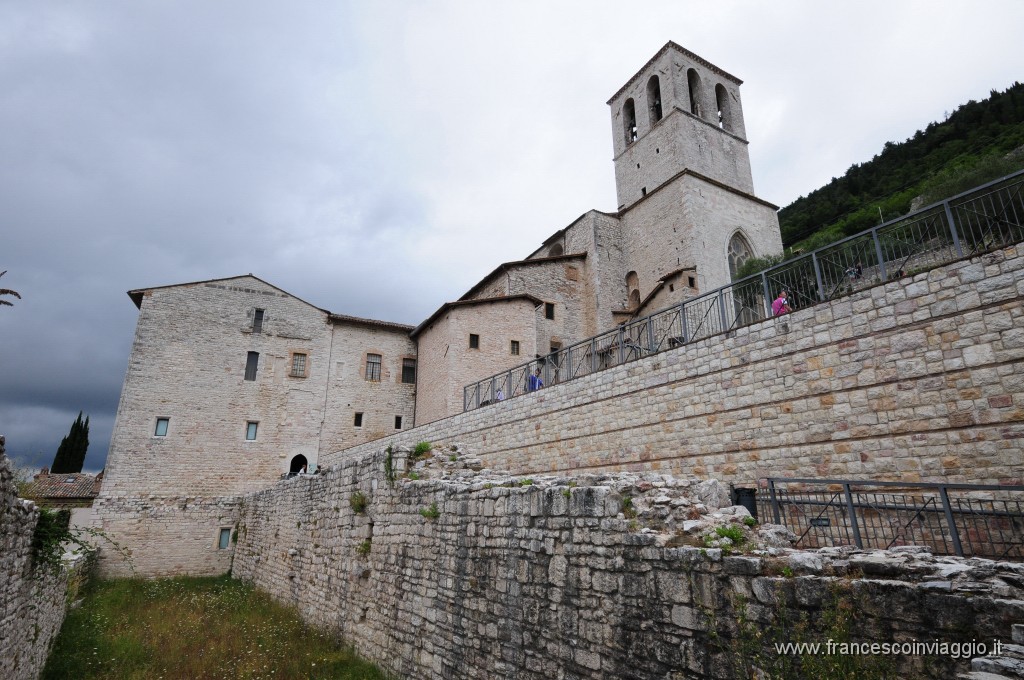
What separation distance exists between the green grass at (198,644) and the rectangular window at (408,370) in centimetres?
1494

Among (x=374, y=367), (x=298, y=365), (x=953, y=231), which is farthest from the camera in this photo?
(x=374, y=367)

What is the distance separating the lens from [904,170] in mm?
45812

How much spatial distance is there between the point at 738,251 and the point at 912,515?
910 inches

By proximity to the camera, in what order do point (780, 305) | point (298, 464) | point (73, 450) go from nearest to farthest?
point (780, 305), point (298, 464), point (73, 450)

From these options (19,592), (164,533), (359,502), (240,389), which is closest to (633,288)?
(240,389)

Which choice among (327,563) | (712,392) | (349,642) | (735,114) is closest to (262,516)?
(327,563)

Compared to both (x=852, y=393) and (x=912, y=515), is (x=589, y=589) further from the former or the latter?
(x=852, y=393)

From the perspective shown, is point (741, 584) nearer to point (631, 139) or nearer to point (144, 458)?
point (144, 458)

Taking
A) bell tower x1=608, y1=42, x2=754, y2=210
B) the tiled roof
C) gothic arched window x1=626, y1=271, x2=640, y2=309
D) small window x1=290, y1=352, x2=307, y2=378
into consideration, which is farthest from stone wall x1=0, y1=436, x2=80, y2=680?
bell tower x1=608, y1=42, x2=754, y2=210

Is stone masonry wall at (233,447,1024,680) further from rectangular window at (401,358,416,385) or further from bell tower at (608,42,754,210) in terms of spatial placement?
bell tower at (608,42,754,210)

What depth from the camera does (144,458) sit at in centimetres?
2372

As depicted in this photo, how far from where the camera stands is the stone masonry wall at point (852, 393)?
6.95 metres

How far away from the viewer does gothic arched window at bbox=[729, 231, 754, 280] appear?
90.6 feet

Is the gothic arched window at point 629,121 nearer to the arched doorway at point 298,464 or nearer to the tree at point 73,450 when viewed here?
the arched doorway at point 298,464
